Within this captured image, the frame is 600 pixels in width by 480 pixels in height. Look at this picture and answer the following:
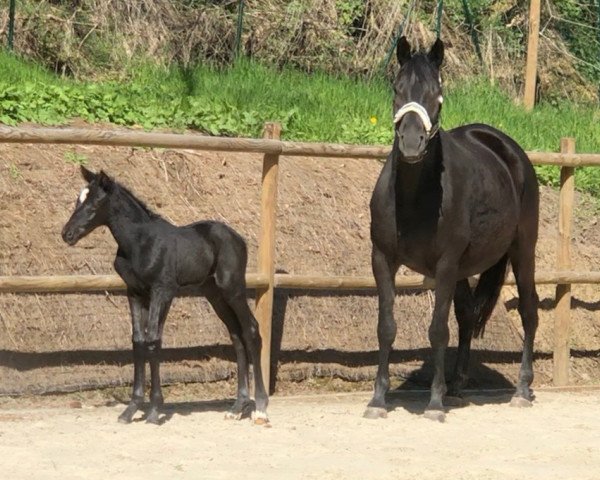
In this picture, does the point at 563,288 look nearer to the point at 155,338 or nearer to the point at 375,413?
the point at 375,413

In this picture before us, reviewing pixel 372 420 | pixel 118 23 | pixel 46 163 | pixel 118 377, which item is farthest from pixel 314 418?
pixel 118 23

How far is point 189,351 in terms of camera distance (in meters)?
9.31

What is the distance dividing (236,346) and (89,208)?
1391 mm

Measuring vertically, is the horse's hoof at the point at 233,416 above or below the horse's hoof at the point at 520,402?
above

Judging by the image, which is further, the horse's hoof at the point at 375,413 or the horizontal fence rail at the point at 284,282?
the horse's hoof at the point at 375,413

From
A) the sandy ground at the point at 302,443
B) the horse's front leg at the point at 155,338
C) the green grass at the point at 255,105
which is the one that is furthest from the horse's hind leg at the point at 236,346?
the green grass at the point at 255,105

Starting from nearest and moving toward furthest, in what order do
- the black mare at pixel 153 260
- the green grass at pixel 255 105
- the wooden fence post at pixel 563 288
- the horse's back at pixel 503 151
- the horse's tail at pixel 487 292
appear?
the black mare at pixel 153 260, the horse's back at pixel 503 151, the horse's tail at pixel 487 292, the wooden fence post at pixel 563 288, the green grass at pixel 255 105

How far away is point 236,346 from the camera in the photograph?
8.46 meters

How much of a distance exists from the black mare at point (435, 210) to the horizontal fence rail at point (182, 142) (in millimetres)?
695

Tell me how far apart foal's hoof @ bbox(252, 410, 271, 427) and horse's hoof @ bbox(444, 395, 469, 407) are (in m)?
1.75

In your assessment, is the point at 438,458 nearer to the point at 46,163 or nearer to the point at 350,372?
the point at 350,372

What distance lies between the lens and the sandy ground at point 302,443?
22.5 feet

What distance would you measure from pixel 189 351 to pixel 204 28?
250 inches

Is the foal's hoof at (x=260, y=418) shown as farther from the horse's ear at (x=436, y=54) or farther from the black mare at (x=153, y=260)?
the horse's ear at (x=436, y=54)
